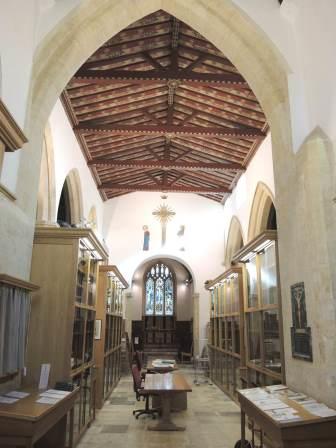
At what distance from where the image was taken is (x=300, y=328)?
3.97m

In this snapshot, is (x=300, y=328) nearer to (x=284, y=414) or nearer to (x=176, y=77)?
(x=284, y=414)

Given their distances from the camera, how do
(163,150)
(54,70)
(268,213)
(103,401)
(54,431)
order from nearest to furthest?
(54,431), (54,70), (103,401), (268,213), (163,150)

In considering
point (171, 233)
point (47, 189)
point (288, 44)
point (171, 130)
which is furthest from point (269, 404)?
point (171, 233)

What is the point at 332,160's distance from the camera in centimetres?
367

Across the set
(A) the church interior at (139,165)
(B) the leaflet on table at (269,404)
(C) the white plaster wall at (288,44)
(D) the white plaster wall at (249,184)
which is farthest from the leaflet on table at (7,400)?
(D) the white plaster wall at (249,184)

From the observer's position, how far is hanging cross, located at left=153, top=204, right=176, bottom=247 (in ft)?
46.2

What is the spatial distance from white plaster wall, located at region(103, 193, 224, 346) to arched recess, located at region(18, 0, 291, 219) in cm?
927

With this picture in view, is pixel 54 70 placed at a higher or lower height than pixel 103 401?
higher

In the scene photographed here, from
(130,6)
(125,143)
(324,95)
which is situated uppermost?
(125,143)

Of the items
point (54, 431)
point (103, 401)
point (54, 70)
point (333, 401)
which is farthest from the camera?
point (103, 401)

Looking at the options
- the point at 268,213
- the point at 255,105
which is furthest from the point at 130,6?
the point at 268,213

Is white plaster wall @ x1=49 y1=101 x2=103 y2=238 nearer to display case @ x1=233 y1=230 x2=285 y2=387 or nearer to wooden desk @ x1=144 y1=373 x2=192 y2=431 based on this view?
wooden desk @ x1=144 y1=373 x2=192 y2=431

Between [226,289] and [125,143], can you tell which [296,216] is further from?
[125,143]

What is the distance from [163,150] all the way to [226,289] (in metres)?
4.64
